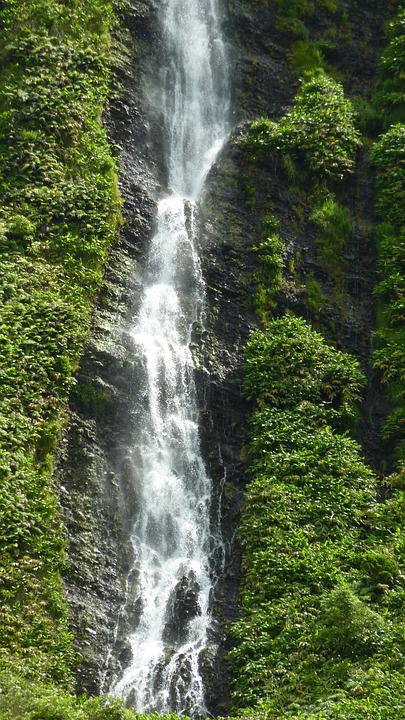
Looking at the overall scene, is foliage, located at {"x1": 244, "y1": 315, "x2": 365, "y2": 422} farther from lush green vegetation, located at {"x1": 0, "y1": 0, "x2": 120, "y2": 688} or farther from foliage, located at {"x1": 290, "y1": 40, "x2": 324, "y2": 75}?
foliage, located at {"x1": 290, "y1": 40, "x2": 324, "y2": 75}

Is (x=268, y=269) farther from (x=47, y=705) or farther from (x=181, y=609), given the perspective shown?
(x=47, y=705)

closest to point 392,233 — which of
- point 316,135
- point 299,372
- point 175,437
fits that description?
point 316,135

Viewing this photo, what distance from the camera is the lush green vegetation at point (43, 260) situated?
12047 millimetres

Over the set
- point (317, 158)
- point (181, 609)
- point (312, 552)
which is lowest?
point (181, 609)

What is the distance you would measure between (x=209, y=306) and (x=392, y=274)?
3980mm

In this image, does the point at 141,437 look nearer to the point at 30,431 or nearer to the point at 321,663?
the point at 30,431

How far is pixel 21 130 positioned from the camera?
1675 centimetres

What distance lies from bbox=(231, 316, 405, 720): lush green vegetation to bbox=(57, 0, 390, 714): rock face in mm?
472

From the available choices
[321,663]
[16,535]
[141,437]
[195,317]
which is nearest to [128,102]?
[195,317]

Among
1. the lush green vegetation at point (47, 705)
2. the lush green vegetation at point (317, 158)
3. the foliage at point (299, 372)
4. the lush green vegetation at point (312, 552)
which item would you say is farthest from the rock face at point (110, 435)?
the lush green vegetation at point (317, 158)

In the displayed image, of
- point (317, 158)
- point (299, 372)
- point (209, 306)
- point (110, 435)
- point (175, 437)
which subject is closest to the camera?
point (110, 435)

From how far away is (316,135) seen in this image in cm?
1944

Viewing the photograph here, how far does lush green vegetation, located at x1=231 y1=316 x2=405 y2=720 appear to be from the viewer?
37.0 ft

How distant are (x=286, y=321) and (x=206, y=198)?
356 centimetres
